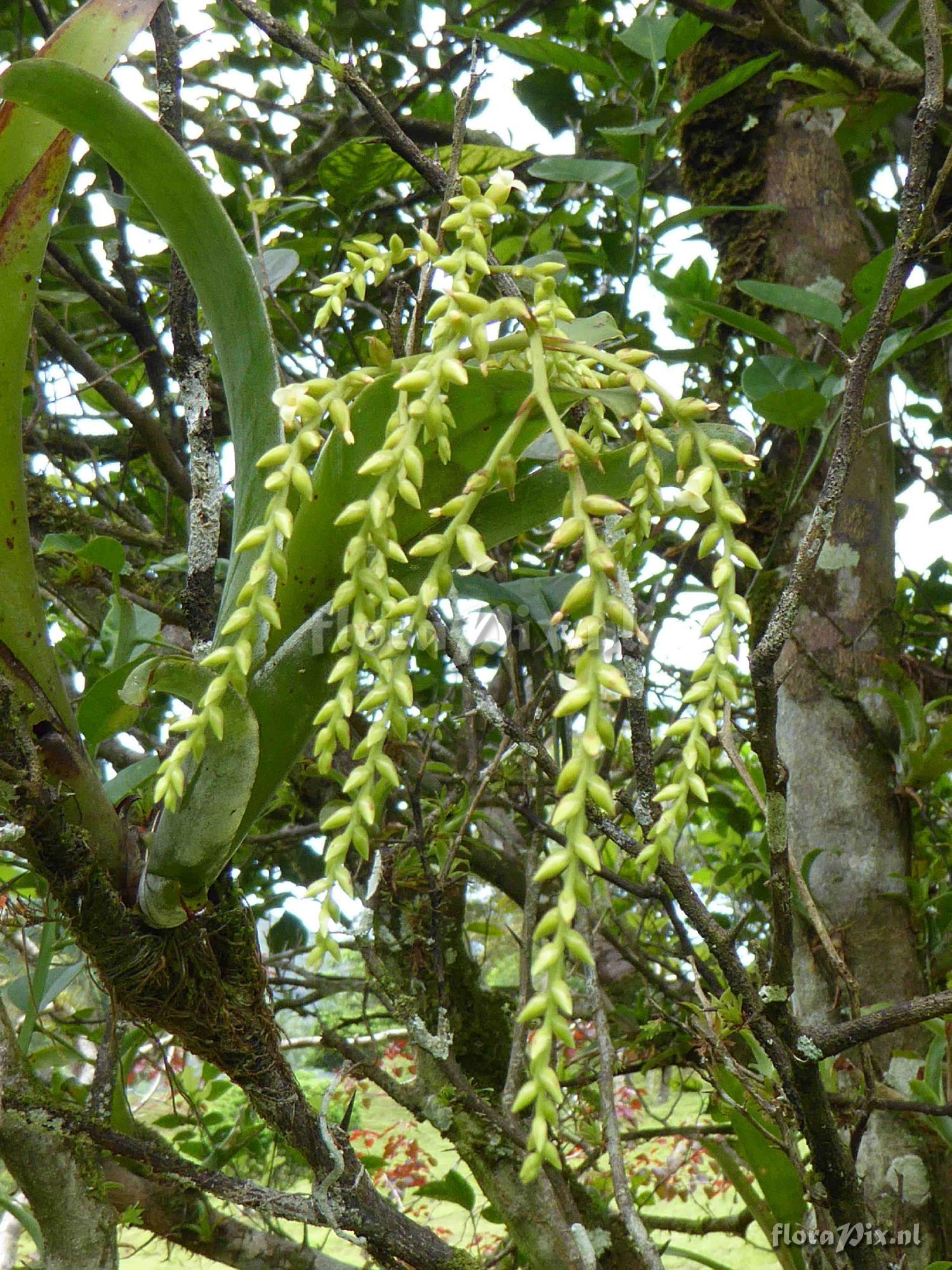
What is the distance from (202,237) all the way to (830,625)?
90cm

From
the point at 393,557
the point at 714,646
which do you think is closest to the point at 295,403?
the point at 393,557

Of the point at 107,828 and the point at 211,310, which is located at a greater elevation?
the point at 211,310

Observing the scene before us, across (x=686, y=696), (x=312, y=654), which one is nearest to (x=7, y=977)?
(x=312, y=654)

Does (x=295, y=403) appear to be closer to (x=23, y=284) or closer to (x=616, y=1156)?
(x=23, y=284)

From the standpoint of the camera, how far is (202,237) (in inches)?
18.6

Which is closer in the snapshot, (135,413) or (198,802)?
(198,802)

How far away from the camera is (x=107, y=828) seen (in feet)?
1.66

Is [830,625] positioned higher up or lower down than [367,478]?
higher up

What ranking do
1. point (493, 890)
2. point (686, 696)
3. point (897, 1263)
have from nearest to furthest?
1. point (686, 696)
2. point (897, 1263)
3. point (493, 890)

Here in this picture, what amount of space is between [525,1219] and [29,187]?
993mm

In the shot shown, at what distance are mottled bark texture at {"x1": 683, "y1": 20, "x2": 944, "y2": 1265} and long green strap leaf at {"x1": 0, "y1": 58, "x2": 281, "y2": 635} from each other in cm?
57

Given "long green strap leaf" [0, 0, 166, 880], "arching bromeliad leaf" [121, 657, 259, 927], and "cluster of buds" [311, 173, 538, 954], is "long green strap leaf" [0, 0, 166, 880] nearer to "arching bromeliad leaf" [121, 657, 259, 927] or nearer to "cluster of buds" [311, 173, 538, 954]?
"arching bromeliad leaf" [121, 657, 259, 927]

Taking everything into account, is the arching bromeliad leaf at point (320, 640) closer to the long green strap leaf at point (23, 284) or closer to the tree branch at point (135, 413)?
the long green strap leaf at point (23, 284)

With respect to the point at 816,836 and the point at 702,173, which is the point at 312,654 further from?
the point at 702,173
